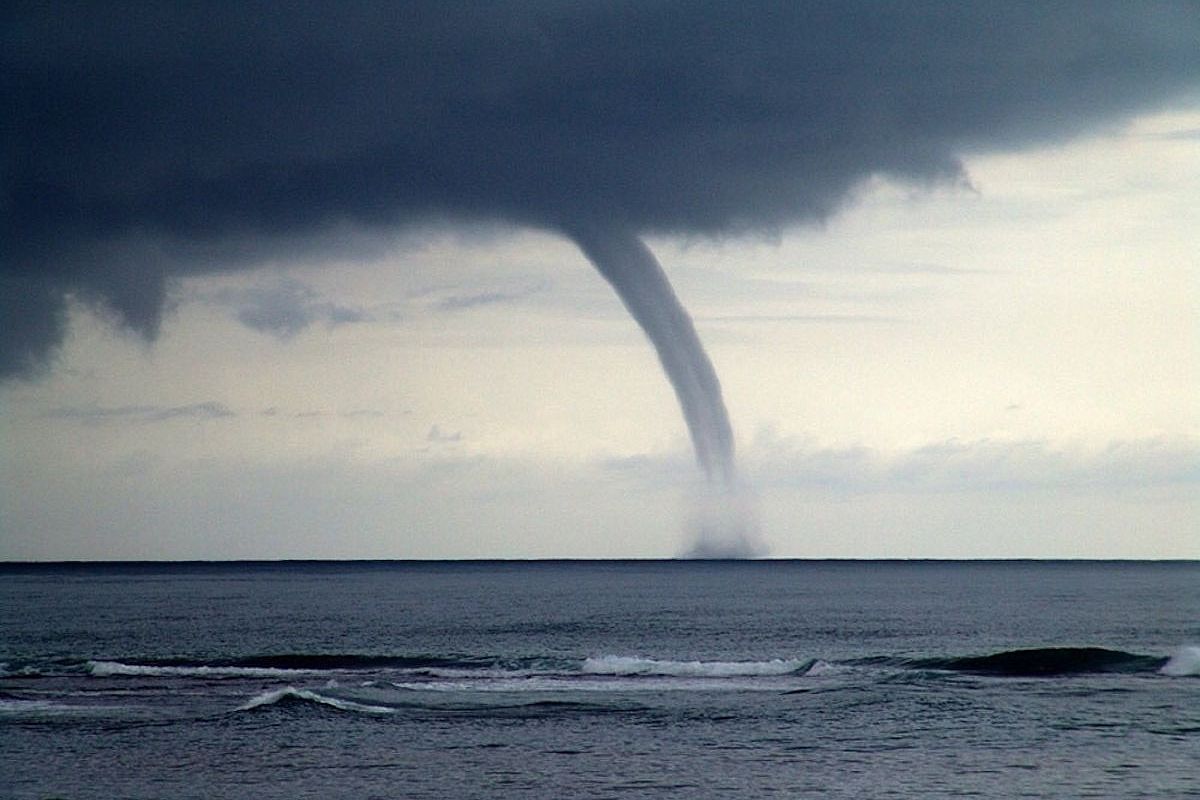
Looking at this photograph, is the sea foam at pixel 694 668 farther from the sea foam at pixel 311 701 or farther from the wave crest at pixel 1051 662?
the sea foam at pixel 311 701

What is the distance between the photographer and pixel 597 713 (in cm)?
4612

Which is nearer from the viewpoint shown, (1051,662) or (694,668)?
(694,668)

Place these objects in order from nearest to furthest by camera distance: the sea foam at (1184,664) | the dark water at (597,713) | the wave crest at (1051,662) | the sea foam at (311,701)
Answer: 1. the dark water at (597,713)
2. the sea foam at (311,701)
3. the sea foam at (1184,664)
4. the wave crest at (1051,662)

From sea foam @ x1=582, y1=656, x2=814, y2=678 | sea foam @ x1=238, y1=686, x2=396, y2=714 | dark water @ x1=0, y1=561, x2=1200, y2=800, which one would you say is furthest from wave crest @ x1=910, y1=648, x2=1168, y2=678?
sea foam @ x1=238, y1=686, x2=396, y2=714

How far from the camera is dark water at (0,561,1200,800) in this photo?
112 feet

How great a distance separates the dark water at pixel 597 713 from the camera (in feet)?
112

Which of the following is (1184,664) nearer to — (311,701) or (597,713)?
(597,713)

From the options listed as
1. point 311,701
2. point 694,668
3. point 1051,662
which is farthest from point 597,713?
point 1051,662

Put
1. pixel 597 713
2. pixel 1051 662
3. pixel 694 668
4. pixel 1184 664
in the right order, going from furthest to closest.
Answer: pixel 1051 662 < pixel 694 668 < pixel 1184 664 < pixel 597 713

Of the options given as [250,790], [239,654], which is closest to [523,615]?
[239,654]

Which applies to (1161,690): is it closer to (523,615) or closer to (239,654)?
(239,654)

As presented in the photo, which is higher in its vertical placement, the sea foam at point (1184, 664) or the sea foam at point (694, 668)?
the sea foam at point (1184, 664)

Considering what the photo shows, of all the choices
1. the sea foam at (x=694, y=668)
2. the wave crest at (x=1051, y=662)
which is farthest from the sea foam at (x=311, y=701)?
the wave crest at (x=1051, y=662)

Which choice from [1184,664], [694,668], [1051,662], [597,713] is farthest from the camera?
[1051,662]
